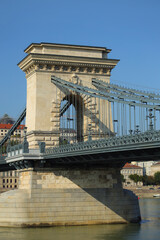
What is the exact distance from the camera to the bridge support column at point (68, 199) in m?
42.3

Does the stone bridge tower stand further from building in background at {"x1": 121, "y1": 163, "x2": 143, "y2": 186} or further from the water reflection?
building in background at {"x1": 121, "y1": 163, "x2": 143, "y2": 186}

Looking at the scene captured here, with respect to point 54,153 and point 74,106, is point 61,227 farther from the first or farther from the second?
Result: point 74,106

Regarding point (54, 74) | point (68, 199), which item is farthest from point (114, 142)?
point (54, 74)

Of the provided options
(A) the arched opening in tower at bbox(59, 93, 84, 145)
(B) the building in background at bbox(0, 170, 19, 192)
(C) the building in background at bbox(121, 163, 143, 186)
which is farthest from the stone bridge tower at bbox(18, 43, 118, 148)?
(C) the building in background at bbox(121, 163, 143, 186)

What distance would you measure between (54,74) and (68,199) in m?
12.1

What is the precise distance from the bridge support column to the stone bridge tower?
3713 millimetres

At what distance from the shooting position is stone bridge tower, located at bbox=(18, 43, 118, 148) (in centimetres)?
4709

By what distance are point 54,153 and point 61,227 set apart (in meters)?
6.42

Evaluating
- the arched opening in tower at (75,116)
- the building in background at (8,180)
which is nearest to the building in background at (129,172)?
the building in background at (8,180)

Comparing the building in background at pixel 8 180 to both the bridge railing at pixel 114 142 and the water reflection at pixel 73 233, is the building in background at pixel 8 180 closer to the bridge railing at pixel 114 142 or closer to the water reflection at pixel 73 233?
the water reflection at pixel 73 233

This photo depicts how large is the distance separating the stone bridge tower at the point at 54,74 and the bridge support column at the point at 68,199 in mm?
3713

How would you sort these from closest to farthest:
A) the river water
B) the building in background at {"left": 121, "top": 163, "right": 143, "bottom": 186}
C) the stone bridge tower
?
the river water < the stone bridge tower < the building in background at {"left": 121, "top": 163, "right": 143, "bottom": 186}

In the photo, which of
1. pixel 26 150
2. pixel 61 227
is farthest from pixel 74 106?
pixel 61 227

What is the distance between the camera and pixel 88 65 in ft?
161
